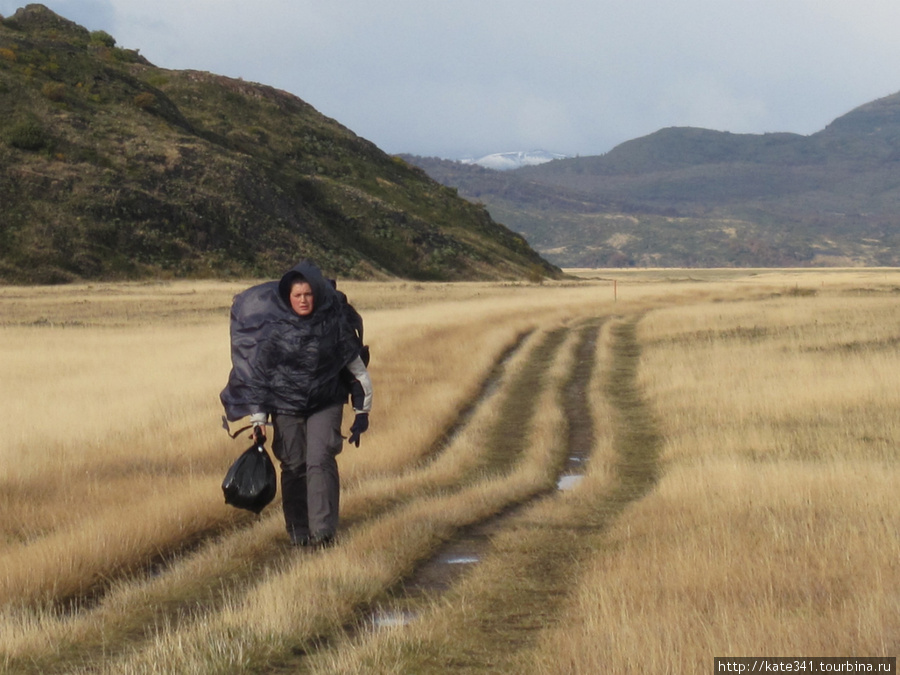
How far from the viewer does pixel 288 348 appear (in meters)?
7.71

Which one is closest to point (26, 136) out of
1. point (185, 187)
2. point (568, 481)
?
point (185, 187)

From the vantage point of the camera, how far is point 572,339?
2920cm

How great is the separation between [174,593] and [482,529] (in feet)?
9.47

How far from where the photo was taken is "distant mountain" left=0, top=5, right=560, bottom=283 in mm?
67188

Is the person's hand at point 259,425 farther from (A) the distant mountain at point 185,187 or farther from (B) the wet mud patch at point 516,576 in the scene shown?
(A) the distant mountain at point 185,187

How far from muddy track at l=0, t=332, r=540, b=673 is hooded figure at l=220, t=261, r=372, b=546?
0.45 meters

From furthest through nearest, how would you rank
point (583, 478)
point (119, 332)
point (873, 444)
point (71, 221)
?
point (71, 221) < point (119, 332) < point (873, 444) < point (583, 478)

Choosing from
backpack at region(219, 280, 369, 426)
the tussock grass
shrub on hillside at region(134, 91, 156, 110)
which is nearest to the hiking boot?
backpack at region(219, 280, 369, 426)

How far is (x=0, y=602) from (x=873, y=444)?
1005 centimetres

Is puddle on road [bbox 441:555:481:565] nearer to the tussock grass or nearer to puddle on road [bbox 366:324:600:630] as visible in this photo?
puddle on road [bbox 366:324:600:630]

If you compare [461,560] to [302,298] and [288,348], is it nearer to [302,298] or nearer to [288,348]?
[288,348]

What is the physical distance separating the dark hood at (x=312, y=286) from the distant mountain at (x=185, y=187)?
57406 mm

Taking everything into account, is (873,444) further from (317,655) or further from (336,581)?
(317,655)

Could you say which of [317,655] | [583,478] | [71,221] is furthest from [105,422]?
[71,221]
